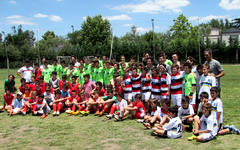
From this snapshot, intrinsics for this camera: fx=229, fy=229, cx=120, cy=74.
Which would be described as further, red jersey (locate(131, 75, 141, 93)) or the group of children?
red jersey (locate(131, 75, 141, 93))

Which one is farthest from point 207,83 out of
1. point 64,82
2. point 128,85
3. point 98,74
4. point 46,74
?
point 46,74

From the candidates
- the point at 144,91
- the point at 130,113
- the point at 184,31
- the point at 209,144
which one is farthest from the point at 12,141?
the point at 184,31

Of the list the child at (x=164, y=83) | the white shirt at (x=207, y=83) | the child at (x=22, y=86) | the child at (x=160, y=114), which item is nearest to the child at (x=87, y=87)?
the child at (x=22, y=86)

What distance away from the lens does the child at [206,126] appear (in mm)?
5176

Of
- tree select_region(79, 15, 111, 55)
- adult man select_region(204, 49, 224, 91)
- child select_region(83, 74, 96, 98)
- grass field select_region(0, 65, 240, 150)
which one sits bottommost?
grass field select_region(0, 65, 240, 150)

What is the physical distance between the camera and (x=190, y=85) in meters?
6.53

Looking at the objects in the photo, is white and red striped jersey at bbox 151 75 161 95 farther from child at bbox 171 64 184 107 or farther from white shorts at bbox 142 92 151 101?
child at bbox 171 64 184 107

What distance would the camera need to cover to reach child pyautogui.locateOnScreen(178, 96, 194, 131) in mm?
5988

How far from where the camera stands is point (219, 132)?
5523 millimetres

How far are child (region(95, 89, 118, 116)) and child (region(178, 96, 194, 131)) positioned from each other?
2672mm

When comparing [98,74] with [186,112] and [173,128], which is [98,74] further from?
[173,128]

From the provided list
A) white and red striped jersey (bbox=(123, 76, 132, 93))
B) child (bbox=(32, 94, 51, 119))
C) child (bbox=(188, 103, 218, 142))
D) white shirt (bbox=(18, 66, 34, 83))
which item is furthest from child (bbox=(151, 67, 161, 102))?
white shirt (bbox=(18, 66, 34, 83))

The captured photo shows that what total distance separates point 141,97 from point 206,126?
8.70 feet

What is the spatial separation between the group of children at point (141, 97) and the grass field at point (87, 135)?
293mm
